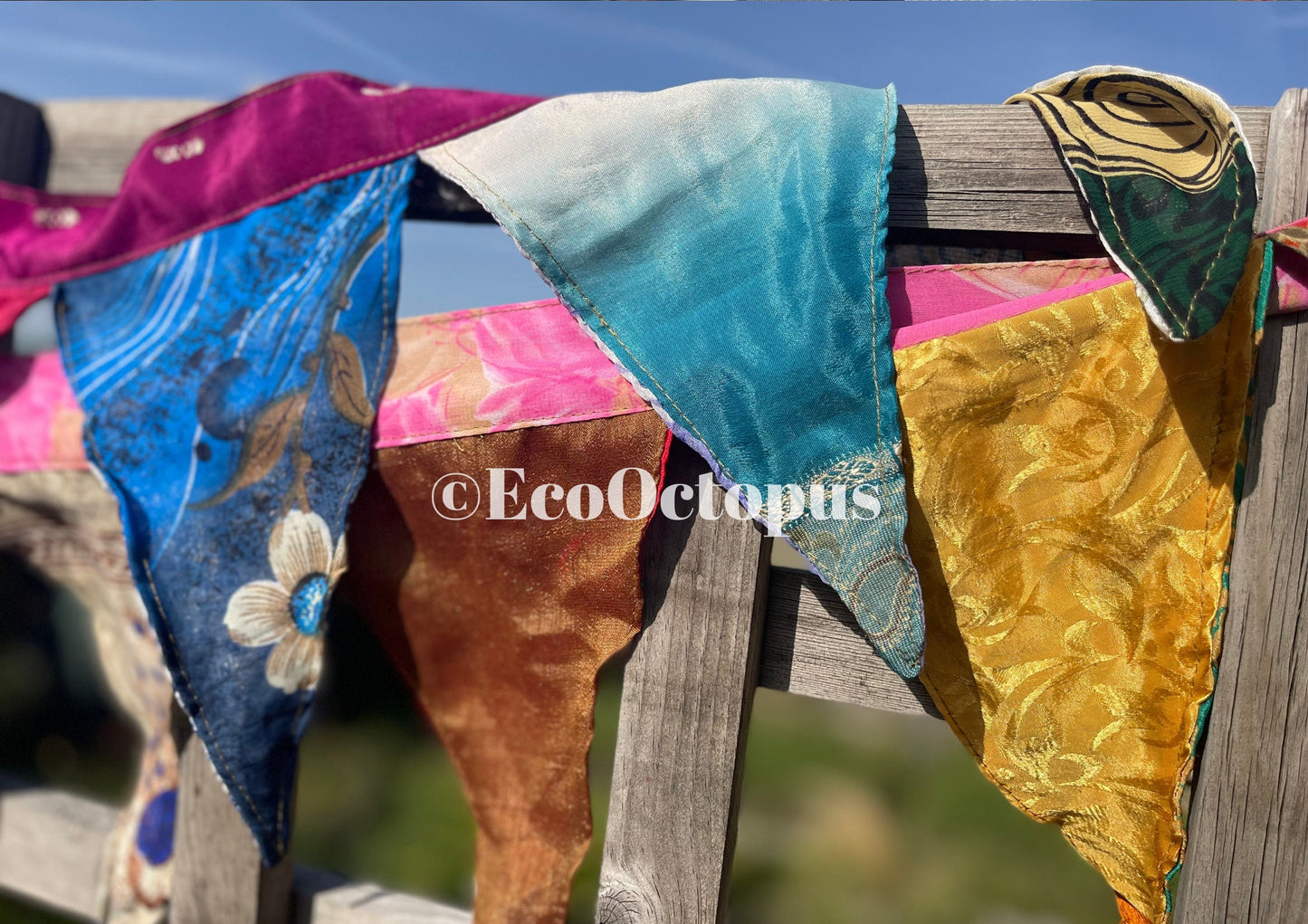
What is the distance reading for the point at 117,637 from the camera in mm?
1176

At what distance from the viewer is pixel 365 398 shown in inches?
41.0

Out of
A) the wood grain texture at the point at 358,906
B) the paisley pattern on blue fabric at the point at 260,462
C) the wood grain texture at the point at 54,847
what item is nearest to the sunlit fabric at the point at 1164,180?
the paisley pattern on blue fabric at the point at 260,462

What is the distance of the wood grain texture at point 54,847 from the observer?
1.31 metres

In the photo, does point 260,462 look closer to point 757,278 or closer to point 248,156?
point 248,156

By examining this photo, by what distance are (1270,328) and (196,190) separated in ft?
4.39

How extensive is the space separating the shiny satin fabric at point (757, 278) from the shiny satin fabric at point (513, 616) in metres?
0.12

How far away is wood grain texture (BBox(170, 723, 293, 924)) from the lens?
116 centimetres

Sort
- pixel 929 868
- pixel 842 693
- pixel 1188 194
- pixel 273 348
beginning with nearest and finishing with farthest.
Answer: pixel 1188 194 → pixel 842 693 → pixel 273 348 → pixel 929 868

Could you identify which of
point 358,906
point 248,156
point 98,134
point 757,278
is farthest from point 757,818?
point 98,134

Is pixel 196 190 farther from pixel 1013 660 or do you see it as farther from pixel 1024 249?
pixel 1013 660

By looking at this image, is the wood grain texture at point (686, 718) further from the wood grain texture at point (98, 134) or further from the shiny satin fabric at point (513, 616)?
the wood grain texture at point (98, 134)

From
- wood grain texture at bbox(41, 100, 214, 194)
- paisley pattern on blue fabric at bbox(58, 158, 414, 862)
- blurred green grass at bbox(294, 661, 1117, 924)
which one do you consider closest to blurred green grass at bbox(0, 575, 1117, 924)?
blurred green grass at bbox(294, 661, 1117, 924)

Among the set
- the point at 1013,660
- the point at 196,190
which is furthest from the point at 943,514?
the point at 196,190

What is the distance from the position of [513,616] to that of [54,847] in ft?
3.17
